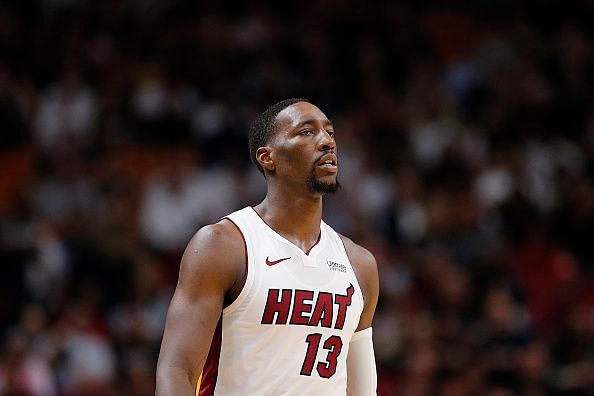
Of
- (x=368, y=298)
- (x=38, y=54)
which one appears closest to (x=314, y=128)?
(x=368, y=298)

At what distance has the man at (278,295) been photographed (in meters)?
4.62

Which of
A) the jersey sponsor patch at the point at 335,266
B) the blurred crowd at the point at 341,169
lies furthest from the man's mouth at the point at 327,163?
the blurred crowd at the point at 341,169

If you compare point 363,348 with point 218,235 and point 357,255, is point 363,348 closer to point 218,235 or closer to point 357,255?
point 357,255

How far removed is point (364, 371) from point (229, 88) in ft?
26.6

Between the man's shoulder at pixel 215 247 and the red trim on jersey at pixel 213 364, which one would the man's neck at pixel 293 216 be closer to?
the man's shoulder at pixel 215 247

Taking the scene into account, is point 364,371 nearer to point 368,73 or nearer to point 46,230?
point 46,230

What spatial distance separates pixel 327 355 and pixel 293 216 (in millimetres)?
664

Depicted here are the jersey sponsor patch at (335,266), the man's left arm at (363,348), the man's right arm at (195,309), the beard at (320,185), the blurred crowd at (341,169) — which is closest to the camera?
the man's right arm at (195,309)

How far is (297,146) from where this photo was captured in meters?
4.99

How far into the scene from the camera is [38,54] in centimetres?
1343

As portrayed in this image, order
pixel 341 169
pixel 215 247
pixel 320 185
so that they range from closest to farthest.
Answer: pixel 215 247, pixel 320 185, pixel 341 169

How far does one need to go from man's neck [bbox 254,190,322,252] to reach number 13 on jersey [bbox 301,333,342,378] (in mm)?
432

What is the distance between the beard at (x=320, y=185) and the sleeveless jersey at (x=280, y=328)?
28 centimetres

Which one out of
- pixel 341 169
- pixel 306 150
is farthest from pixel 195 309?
pixel 341 169
